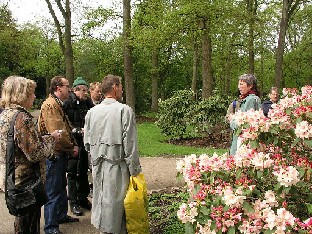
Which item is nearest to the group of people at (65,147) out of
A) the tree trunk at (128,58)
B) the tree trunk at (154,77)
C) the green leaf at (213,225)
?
the green leaf at (213,225)

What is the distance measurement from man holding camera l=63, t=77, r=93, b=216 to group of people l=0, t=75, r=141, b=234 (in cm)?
13

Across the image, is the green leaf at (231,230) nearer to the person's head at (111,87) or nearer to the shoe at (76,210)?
the person's head at (111,87)

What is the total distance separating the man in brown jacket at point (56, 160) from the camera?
5254mm

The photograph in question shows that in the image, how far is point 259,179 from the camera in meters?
3.17

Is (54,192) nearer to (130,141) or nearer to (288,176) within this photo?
(130,141)

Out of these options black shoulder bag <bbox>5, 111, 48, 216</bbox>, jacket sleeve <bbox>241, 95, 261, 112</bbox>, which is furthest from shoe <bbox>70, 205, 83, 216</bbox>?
jacket sleeve <bbox>241, 95, 261, 112</bbox>

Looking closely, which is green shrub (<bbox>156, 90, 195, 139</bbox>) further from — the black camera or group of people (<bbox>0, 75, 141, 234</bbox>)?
group of people (<bbox>0, 75, 141, 234</bbox>)

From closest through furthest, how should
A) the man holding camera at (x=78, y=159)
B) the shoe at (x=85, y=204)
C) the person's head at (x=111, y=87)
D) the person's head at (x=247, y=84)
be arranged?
the person's head at (x=111, y=87), the person's head at (x=247, y=84), the man holding camera at (x=78, y=159), the shoe at (x=85, y=204)

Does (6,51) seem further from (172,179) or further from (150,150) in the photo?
(172,179)

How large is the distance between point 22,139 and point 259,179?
2.24 m

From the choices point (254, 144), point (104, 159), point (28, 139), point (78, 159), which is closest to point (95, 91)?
point (78, 159)

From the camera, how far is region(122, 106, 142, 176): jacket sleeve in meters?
4.39

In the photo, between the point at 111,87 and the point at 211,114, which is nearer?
the point at 111,87

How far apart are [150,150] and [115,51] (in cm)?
1642
